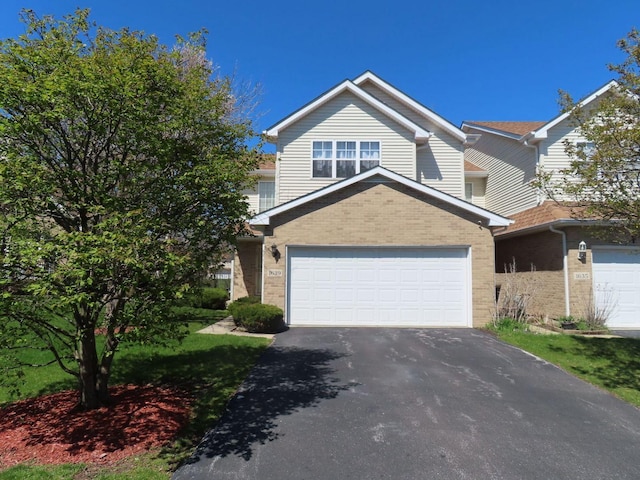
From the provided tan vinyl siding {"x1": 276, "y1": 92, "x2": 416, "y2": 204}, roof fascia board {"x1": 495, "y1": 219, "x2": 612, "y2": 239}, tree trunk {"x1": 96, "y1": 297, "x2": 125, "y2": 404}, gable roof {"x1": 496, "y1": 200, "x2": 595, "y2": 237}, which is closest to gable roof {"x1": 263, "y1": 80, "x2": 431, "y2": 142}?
tan vinyl siding {"x1": 276, "y1": 92, "x2": 416, "y2": 204}

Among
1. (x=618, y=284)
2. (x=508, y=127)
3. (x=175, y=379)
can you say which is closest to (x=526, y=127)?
(x=508, y=127)

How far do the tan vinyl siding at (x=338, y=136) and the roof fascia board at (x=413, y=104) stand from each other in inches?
64.4

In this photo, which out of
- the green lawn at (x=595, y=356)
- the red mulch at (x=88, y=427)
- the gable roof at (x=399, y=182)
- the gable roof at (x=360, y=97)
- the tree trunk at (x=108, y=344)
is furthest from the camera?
the gable roof at (x=360, y=97)

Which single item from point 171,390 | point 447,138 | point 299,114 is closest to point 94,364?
point 171,390

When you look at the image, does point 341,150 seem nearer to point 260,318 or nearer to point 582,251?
point 260,318

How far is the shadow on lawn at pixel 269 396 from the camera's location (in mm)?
4984

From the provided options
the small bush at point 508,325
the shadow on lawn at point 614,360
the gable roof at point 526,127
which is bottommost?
the shadow on lawn at point 614,360

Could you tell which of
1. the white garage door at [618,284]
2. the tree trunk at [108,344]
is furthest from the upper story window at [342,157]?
the tree trunk at [108,344]

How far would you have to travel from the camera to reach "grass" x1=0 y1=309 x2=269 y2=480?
14.2ft

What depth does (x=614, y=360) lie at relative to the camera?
30.1ft

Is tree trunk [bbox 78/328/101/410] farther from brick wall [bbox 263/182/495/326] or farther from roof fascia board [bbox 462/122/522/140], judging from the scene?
roof fascia board [bbox 462/122/522/140]

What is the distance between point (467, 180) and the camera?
2086 centimetres

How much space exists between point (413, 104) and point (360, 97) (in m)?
2.63

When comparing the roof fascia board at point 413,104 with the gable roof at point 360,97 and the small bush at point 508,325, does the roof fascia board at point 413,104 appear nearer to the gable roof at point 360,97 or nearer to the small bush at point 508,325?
the gable roof at point 360,97
